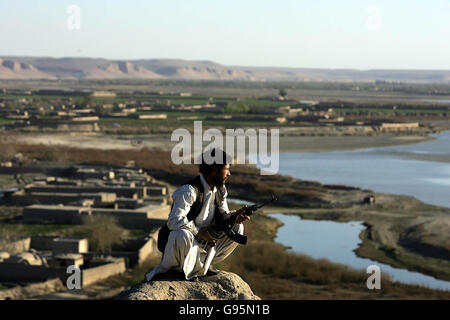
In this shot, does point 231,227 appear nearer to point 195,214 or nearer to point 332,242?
point 195,214

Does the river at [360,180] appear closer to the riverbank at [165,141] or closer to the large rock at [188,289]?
the riverbank at [165,141]

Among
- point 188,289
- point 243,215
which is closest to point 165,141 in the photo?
point 188,289

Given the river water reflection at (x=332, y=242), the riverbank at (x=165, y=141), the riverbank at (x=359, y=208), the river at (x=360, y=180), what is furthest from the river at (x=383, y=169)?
the river water reflection at (x=332, y=242)

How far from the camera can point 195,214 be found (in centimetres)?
537

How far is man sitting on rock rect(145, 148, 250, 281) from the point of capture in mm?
5242

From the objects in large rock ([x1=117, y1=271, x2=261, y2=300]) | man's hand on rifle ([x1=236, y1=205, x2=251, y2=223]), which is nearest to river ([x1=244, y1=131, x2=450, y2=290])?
large rock ([x1=117, y1=271, x2=261, y2=300])

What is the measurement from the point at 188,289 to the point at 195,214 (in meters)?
0.60

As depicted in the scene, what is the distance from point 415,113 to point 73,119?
41.2m

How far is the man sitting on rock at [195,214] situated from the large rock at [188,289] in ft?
0.30

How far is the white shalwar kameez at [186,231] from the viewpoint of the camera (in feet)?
17.2
